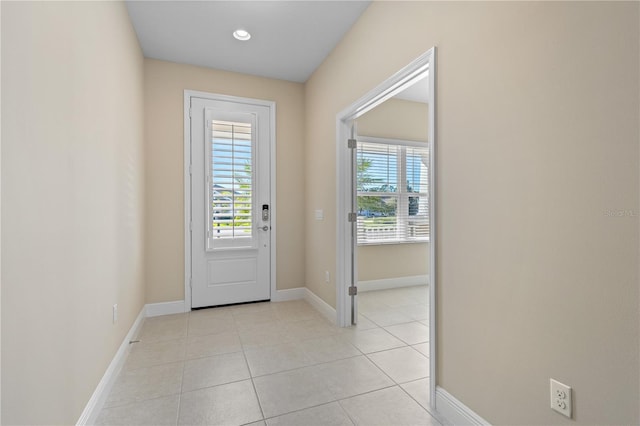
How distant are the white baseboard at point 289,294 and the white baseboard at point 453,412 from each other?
236 cm

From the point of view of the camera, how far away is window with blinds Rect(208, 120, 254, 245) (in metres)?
3.59

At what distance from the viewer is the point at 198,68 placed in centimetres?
354

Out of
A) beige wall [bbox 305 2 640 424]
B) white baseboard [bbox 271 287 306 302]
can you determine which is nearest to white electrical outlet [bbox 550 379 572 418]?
beige wall [bbox 305 2 640 424]

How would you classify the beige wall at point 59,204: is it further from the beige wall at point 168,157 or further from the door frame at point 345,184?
the door frame at point 345,184

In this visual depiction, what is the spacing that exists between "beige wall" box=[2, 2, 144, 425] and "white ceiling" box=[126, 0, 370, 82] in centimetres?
52

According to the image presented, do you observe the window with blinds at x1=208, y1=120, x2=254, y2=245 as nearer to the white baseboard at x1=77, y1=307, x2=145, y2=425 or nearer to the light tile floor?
the light tile floor

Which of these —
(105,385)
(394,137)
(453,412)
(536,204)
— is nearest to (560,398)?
(453,412)

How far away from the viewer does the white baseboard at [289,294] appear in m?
3.85

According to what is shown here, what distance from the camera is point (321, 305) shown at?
342cm

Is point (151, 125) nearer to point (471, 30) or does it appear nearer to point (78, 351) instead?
point (78, 351)

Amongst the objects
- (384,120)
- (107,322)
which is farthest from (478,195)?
(384,120)

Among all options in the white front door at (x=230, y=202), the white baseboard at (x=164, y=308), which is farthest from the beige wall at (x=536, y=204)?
the white baseboard at (x=164, y=308)

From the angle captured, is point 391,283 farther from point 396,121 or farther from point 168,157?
point 168,157

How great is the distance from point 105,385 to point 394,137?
414cm
